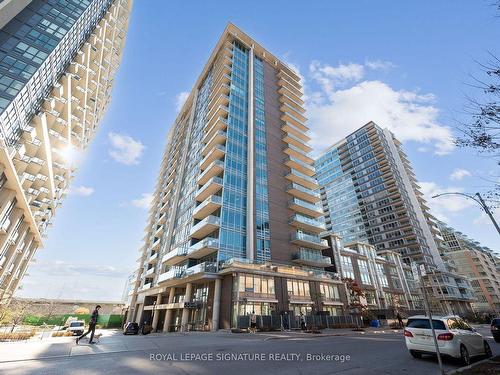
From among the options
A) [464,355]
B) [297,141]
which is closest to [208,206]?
[297,141]

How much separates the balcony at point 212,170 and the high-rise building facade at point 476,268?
261 ft

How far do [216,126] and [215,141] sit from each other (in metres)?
2.91

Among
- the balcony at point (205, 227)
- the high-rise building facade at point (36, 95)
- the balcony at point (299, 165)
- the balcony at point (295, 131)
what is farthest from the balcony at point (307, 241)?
the high-rise building facade at point (36, 95)

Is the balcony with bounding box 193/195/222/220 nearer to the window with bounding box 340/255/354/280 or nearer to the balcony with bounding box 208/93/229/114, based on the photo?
the balcony with bounding box 208/93/229/114

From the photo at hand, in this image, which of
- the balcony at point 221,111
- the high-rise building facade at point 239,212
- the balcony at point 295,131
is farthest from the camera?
the balcony at point 295,131

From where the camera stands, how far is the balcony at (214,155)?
3779 centimetres

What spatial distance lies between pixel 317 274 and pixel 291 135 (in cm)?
2616

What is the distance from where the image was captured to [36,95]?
28078 mm

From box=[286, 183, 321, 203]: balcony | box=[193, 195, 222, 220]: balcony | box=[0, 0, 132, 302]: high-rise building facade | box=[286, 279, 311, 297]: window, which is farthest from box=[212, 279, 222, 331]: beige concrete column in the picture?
box=[0, 0, 132, 302]: high-rise building facade

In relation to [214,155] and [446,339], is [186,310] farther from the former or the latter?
[446,339]

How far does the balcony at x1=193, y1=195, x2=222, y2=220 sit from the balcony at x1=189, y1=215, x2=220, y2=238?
1919 millimetres

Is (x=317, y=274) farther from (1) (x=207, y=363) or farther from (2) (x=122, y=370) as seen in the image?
(2) (x=122, y=370)

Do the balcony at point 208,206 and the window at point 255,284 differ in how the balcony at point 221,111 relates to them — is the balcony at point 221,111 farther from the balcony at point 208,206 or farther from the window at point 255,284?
the window at point 255,284

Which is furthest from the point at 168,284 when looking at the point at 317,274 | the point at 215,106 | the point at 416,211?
the point at 416,211
